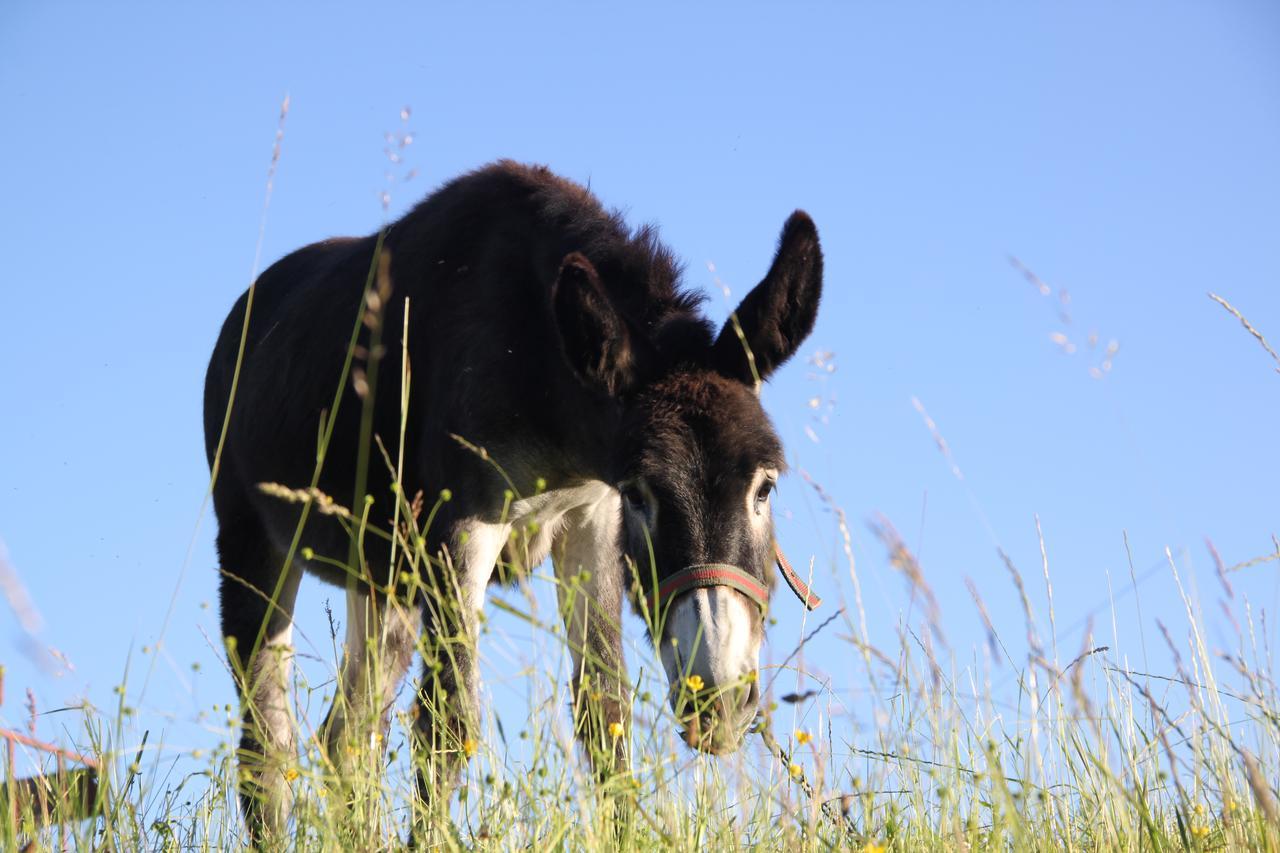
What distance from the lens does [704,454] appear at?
401 cm

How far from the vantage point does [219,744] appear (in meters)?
2.66

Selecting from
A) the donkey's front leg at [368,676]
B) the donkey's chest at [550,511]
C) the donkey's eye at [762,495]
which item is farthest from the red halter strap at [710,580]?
the donkey's chest at [550,511]

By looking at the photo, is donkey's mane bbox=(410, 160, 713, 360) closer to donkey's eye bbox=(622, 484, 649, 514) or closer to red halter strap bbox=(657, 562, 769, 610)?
donkey's eye bbox=(622, 484, 649, 514)

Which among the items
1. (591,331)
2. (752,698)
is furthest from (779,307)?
(752,698)

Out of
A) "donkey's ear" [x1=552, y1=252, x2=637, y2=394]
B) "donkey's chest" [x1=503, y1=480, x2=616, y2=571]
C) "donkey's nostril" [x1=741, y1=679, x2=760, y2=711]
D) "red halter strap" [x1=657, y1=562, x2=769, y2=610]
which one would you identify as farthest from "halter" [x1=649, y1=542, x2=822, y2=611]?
"donkey's chest" [x1=503, y1=480, x2=616, y2=571]

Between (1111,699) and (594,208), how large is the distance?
3.04m

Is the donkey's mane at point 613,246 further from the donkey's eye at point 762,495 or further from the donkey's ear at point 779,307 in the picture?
the donkey's eye at point 762,495

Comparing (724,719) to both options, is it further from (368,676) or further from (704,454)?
(704,454)

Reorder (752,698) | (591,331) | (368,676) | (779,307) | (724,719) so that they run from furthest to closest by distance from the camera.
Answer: (779,307), (591,331), (752,698), (724,719), (368,676)

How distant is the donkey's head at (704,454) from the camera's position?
3.56 metres

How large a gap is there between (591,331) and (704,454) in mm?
681

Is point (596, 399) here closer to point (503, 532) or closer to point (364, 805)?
point (503, 532)

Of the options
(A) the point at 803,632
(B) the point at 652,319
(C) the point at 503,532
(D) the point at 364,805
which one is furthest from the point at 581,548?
(D) the point at 364,805

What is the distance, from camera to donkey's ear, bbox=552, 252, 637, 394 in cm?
432
